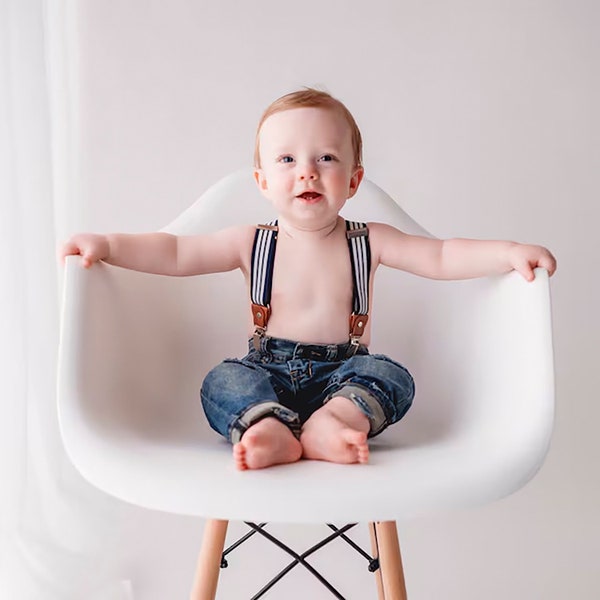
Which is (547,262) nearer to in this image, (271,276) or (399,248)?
(399,248)

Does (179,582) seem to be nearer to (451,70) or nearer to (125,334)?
(125,334)

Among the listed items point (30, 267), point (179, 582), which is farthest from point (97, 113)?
point (179, 582)

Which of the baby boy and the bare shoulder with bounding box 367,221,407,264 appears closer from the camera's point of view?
the baby boy

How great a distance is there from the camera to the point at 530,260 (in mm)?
966

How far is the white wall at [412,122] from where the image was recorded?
1563 millimetres

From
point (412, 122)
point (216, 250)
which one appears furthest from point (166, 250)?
point (412, 122)

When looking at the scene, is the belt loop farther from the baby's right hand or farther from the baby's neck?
the baby's right hand

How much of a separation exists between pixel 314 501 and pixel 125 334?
0.37 m

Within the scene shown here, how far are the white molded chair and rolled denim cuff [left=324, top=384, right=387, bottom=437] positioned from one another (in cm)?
3

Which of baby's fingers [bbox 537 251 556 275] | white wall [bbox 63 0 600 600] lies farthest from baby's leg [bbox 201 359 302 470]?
white wall [bbox 63 0 600 600]

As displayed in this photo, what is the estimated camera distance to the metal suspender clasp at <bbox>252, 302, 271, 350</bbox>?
1099 mm

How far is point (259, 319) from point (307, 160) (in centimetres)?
21

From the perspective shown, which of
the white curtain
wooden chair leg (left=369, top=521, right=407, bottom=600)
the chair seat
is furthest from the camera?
the white curtain

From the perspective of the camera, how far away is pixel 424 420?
1060mm
